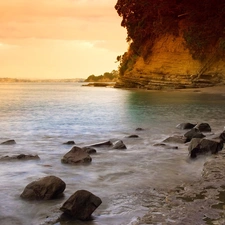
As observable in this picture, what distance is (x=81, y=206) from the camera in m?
3.88

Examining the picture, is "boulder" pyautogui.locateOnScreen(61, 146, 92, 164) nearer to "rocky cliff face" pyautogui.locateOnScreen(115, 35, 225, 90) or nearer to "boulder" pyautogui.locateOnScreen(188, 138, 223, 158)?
"boulder" pyautogui.locateOnScreen(188, 138, 223, 158)

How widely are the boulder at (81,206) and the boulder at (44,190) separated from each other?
60cm

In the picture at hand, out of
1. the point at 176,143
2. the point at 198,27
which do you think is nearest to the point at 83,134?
the point at 176,143

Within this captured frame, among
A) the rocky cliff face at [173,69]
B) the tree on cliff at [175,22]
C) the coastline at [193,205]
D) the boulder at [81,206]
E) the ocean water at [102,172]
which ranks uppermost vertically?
the tree on cliff at [175,22]

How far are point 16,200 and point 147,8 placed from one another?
42.3 metres

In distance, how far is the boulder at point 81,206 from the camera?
12.6 ft

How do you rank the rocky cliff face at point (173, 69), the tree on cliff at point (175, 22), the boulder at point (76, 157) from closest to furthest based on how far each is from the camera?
1. the boulder at point (76, 157)
2. the tree on cliff at point (175, 22)
3. the rocky cliff face at point (173, 69)

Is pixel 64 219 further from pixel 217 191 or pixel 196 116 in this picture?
pixel 196 116

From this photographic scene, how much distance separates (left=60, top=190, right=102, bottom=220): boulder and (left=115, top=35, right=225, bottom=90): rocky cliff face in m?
35.7

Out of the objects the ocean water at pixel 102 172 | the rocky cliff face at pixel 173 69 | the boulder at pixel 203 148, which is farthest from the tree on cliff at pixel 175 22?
the boulder at pixel 203 148

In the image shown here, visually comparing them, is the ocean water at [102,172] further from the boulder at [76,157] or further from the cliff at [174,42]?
the cliff at [174,42]

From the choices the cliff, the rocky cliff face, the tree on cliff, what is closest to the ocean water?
the rocky cliff face

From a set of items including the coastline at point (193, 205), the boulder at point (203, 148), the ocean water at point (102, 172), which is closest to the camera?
the coastline at point (193, 205)

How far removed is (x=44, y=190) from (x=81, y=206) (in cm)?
82
